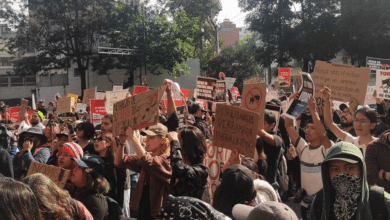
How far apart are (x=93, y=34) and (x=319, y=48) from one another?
19.0 meters

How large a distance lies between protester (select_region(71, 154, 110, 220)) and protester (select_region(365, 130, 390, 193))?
87.8 inches

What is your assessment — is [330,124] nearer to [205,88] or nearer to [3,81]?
[205,88]

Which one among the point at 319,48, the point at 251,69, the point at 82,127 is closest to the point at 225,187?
the point at 82,127

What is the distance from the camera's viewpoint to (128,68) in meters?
40.1

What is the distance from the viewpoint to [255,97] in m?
5.93

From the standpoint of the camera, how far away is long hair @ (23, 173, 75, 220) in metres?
2.66

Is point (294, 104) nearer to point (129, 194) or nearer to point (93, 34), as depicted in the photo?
point (129, 194)

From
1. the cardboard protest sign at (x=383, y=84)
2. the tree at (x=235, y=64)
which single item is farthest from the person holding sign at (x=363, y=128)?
the tree at (x=235, y=64)

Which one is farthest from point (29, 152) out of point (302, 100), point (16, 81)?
point (16, 81)

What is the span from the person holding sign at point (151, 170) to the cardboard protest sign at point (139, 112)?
0.11 meters

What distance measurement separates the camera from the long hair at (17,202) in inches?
90.3

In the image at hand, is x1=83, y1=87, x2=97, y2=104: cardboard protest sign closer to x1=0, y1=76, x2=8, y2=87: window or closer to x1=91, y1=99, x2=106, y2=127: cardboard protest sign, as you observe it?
x1=91, y1=99, x2=106, y2=127: cardboard protest sign

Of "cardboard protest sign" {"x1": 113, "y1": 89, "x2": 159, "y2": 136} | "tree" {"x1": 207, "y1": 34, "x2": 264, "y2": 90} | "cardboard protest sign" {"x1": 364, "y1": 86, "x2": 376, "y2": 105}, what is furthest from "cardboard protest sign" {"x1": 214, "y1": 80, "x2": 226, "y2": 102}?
"tree" {"x1": 207, "y1": 34, "x2": 264, "y2": 90}

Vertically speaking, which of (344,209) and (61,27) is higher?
(61,27)
